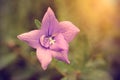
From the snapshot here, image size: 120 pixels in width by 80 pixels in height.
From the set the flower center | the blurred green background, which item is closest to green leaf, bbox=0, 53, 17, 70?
the blurred green background

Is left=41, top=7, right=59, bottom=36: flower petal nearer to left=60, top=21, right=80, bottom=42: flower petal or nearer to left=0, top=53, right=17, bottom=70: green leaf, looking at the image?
left=60, top=21, right=80, bottom=42: flower petal

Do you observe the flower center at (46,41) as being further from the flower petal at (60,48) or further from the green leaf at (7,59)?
the green leaf at (7,59)

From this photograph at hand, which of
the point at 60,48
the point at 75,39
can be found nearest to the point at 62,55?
the point at 60,48

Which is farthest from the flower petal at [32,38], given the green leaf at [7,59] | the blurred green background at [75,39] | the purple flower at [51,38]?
the green leaf at [7,59]

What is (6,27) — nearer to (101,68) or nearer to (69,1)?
(69,1)

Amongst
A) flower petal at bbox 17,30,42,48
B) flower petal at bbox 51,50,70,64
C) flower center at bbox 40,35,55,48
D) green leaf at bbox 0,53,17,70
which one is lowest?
green leaf at bbox 0,53,17,70

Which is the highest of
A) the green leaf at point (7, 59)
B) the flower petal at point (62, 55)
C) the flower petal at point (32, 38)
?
the flower petal at point (32, 38)

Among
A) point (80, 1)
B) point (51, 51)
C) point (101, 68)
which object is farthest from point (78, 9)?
point (51, 51)

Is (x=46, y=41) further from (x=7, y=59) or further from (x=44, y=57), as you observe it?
(x=7, y=59)
